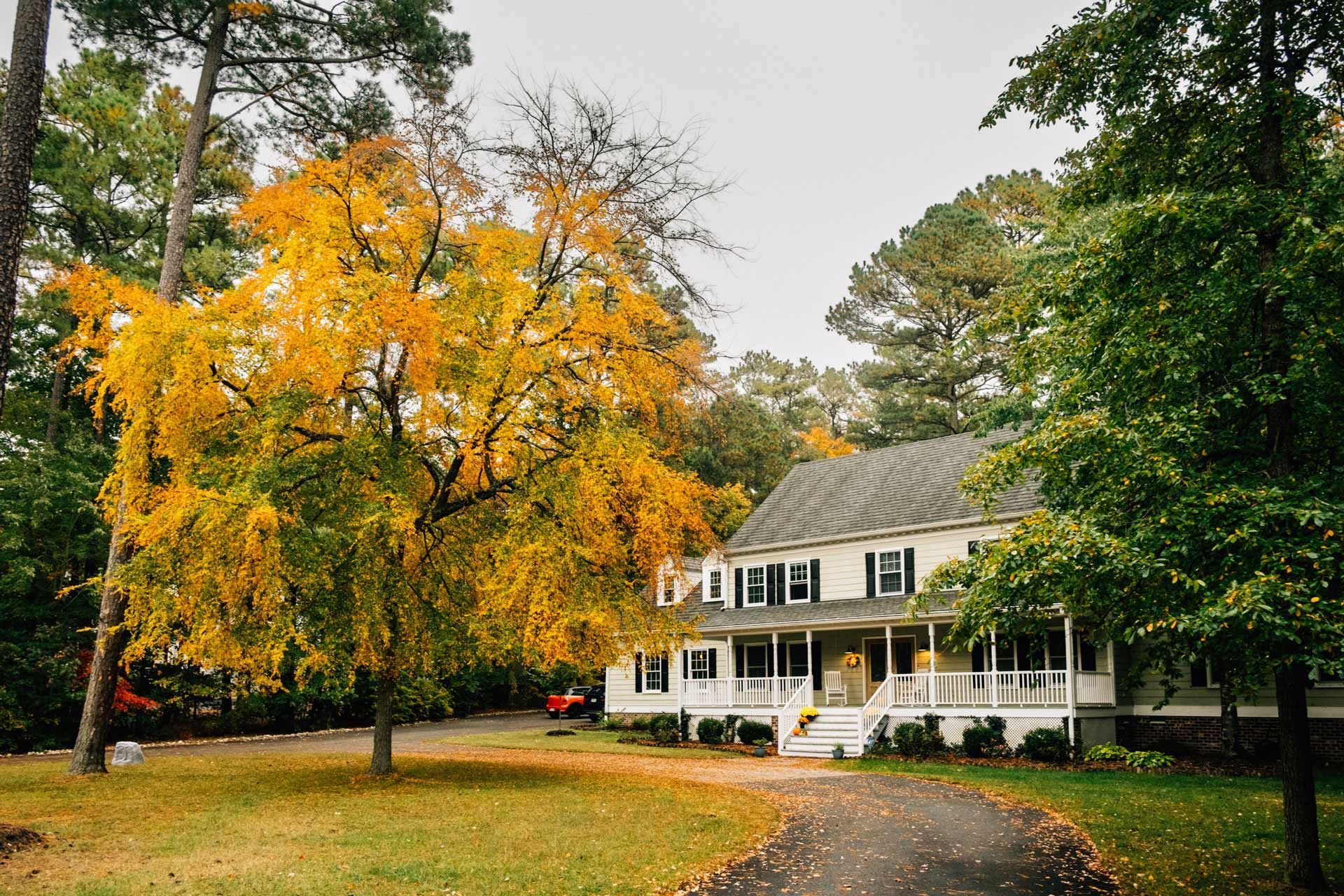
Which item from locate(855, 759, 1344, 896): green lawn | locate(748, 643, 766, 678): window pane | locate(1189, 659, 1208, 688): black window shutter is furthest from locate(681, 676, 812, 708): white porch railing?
locate(1189, 659, 1208, 688): black window shutter

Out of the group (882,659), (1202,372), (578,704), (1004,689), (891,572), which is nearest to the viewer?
(1202,372)

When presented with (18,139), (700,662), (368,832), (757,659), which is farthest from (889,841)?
(700,662)

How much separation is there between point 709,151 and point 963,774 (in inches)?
506

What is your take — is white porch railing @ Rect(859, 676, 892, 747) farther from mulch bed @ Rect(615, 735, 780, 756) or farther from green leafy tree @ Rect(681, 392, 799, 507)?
green leafy tree @ Rect(681, 392, 799, 507)

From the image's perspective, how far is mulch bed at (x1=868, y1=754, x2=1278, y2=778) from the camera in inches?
701

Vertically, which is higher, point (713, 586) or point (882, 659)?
point (713, 586)

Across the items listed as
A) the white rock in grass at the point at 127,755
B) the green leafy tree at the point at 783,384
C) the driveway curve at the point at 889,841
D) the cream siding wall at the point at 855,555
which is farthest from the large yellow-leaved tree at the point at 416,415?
the green leafy tree at the point at 783,384

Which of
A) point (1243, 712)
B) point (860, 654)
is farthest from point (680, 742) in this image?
point (1243, 712)

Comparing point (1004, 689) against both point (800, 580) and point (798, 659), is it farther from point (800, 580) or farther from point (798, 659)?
point (800, 580)

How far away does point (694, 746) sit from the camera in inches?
1040

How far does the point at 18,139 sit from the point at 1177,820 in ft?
51.5

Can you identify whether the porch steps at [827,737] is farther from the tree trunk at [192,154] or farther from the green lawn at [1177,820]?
the tree trunk at [192,154]

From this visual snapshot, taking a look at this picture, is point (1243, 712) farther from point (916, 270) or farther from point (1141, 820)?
point (916, 270)

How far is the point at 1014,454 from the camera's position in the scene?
9375 millimetres
